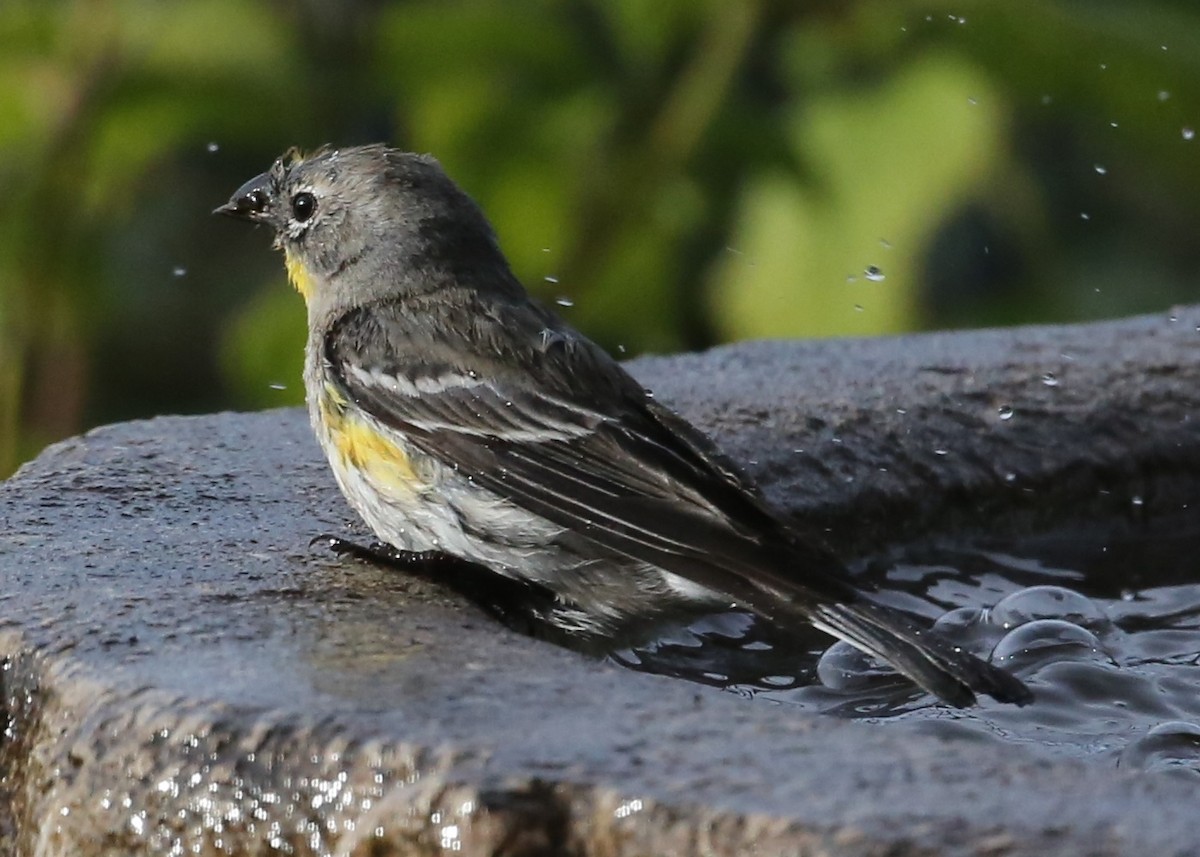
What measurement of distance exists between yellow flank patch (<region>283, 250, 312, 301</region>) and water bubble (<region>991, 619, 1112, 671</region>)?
1.43m

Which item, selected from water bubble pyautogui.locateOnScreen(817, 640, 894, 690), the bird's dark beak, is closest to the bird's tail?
water bubble pyautogui.locateOnScreen(817, 640, 894, 690)

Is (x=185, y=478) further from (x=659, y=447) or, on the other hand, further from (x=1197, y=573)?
(x=1197, y=573)

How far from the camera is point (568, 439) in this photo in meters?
3.10

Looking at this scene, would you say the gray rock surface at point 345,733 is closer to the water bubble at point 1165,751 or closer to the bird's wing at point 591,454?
the bird's wing at point 591,454

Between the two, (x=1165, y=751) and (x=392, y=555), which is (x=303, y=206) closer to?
(x=392, y=555)

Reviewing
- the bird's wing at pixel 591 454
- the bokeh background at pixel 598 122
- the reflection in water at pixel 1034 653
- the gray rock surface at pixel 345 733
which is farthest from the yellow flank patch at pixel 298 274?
the reflection in water at pixel 1034 653

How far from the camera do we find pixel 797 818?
178 cm

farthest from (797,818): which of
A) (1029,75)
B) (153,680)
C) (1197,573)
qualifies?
(1029,75)

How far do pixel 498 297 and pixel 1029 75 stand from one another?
65.1 inches

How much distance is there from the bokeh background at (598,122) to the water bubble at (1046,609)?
4.75ft

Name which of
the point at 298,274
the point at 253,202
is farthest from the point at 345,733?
the point at 253,202

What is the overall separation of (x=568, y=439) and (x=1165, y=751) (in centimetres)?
97

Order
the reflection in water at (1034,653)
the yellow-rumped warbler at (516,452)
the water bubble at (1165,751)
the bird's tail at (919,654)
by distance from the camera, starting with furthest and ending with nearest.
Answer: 1. the reflection in water at (1034,653)
2. the yellow-rumped warbler at (516,452)
3. the water bubble at (1165,751)
4. the bird's tail at (919,654)

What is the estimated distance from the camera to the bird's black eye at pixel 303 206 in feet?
12.4
